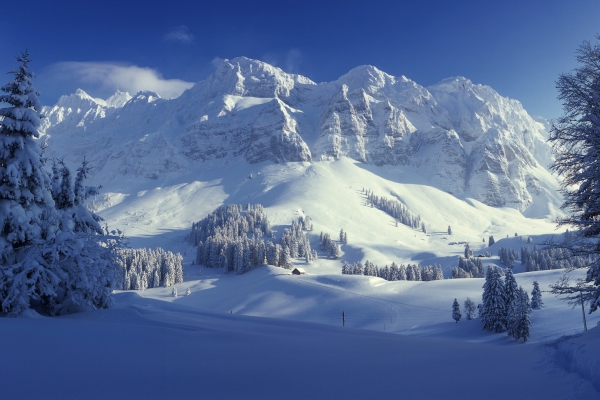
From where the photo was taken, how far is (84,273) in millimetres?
12312

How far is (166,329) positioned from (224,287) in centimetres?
9741

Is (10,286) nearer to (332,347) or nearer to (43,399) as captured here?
(43,399)

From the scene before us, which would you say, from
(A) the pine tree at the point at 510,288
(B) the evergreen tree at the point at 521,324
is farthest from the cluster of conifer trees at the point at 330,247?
(B) the evergreen tree at the point at 521,324

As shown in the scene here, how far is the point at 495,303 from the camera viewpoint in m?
51.2

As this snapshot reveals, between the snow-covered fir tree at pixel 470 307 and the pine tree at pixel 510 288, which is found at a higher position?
the pine tree at pixel 510 288

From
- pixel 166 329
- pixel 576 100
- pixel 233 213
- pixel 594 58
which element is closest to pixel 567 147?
pixel 576 100

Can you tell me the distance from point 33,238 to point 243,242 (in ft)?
353

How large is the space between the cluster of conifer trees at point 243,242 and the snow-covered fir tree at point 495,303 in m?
72.9

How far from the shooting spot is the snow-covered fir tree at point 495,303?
5059 cm

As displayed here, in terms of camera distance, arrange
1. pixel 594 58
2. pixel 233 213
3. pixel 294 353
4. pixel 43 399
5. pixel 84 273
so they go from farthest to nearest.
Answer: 1. pixel 233 213
2. pixel 84 273
3. pixel 594 58
4. pixel 294 353
5. pixel 43 399

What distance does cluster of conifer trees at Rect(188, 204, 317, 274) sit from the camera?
115875 millimetres

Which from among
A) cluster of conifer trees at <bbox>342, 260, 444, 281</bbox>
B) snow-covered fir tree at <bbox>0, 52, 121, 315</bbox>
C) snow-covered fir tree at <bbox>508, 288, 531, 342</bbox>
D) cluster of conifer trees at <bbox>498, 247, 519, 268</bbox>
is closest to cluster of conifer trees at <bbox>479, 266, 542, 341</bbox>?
snow-covered fir tree at <bbox>508, 288, 531, 342</bbox>

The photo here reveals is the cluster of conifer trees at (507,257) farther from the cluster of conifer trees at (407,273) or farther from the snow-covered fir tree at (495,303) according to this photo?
the snow-covered fir tree at (495,303)

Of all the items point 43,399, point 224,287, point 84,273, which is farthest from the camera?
point 224,287
